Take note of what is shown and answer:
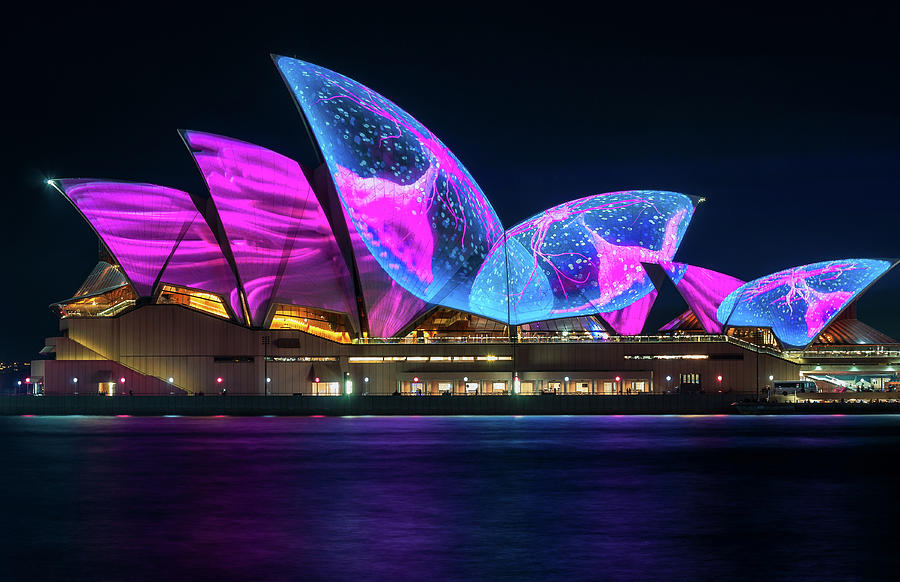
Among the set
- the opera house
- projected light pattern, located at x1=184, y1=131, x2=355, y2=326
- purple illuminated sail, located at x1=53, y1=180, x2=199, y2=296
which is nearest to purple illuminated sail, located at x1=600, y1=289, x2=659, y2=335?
the opera house

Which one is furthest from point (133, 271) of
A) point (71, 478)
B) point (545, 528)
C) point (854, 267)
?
point (545, 528)

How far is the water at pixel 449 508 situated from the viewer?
19.5 m

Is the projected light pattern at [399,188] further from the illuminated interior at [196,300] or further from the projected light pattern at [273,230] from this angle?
the illuminated interior at [196,300]

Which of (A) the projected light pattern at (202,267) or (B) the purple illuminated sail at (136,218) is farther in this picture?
(A) the projected light pattern at (202,267)

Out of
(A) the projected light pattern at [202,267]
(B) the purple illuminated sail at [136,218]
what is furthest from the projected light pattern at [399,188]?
(B) the purple illuminated sail at [136,218]

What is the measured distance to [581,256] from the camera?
7825cm

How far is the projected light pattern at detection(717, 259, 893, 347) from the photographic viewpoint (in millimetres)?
80438

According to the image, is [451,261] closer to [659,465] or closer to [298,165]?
[298,165]

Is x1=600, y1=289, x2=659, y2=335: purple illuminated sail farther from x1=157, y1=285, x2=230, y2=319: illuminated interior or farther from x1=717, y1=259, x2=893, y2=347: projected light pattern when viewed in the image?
x1=157, y1=285, x2=230, y2=319: illuminated interior

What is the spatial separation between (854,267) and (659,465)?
50.6 meters

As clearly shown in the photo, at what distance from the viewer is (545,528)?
76.7ft

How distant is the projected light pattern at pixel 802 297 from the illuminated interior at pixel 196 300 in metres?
35.5

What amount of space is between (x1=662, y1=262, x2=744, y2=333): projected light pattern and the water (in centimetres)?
3237

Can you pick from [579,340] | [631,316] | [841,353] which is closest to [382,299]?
[579,340]
